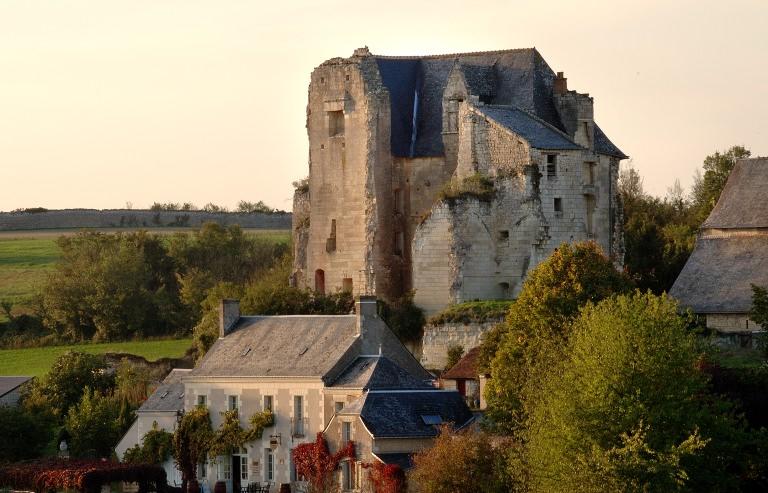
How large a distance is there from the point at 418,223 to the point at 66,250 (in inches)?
1192

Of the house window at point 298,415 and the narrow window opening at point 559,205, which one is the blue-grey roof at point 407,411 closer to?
the house window at point 298,415

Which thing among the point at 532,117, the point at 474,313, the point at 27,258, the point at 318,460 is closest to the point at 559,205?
the point at 532,117

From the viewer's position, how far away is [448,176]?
7256 cm

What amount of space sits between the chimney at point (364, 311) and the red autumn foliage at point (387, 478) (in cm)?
735

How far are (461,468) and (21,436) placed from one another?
60.8 feet

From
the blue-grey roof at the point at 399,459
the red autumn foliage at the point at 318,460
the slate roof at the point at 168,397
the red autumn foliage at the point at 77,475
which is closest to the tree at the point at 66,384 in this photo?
the slate roof at the point at 168,397

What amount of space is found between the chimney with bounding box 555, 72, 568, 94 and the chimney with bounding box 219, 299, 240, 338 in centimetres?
1446

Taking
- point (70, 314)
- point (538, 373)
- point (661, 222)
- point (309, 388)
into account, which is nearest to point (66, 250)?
point (70, 314)

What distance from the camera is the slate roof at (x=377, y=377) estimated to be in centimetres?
5738

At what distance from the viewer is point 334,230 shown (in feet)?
239

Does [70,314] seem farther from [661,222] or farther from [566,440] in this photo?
[566,440]

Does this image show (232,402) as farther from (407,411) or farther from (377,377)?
(407,411)

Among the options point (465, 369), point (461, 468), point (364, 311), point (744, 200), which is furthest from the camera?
point (744, 200)

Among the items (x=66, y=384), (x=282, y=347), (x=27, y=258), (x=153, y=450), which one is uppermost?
(x=27, y=258)
